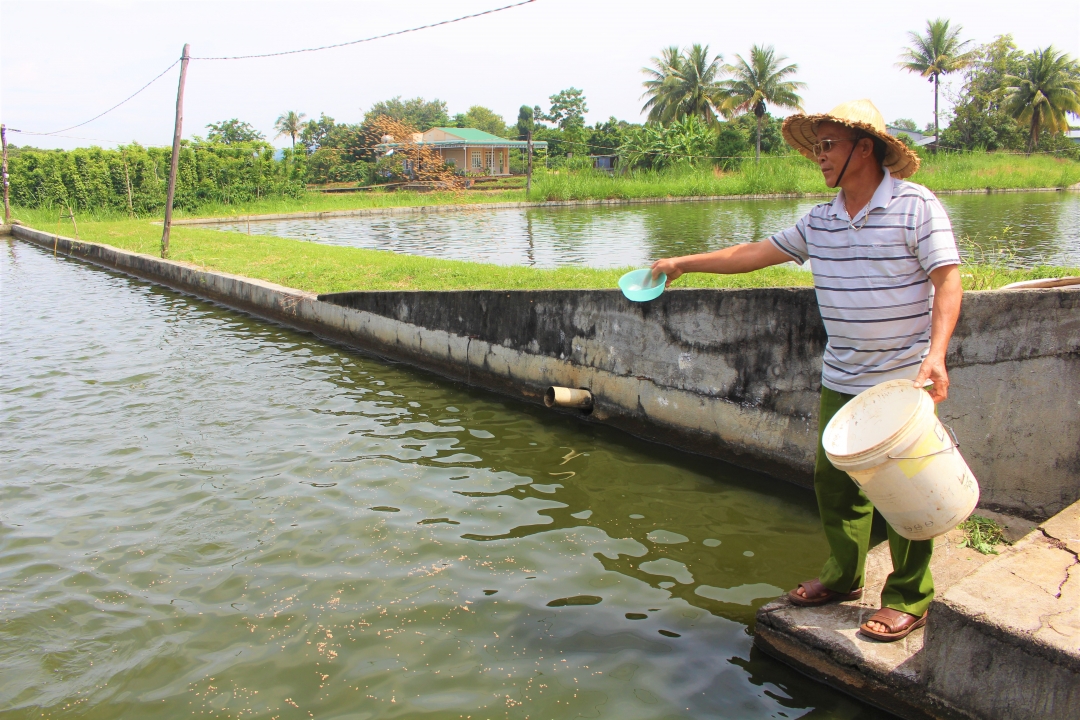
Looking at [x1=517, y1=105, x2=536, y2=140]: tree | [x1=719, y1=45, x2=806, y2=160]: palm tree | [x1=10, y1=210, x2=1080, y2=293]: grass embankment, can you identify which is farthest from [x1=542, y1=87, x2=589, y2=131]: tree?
[x1=10, y1=210, x2=1080, y2=293]: grass embankment

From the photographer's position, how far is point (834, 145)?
9.70ft

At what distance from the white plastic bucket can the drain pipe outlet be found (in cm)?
347

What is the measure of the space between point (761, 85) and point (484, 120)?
165 ft

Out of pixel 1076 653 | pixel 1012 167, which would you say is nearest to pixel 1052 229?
pixel 1076 653

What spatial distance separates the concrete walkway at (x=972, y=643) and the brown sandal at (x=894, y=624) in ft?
0.09

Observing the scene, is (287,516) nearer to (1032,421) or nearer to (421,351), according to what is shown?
(421,351)

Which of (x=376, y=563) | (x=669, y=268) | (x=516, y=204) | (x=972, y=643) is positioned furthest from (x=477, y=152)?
(x=972, y=643)

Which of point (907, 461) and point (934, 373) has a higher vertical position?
point (934, 373)

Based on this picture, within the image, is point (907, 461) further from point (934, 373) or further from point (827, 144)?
point (827, 144)

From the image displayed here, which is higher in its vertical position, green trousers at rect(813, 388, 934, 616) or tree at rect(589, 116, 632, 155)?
tree at rect(589, 116, 632, 155)

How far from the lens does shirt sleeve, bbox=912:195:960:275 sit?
270 centimetres

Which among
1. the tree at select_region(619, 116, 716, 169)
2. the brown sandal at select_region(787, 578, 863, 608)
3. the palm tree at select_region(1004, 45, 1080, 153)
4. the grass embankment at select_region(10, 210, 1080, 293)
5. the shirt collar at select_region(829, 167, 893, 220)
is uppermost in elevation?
the palm tree at select_region(1004, 45, 1080, 153)

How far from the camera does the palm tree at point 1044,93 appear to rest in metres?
44.8

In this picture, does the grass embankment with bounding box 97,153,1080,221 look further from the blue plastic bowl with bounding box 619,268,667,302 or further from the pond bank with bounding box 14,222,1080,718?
the blue plastic bowl with bounding box 619,268,667,302
